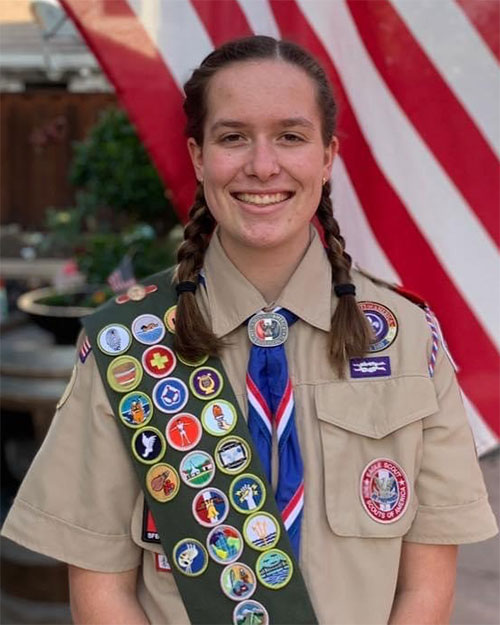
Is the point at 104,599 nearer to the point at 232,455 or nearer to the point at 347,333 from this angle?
the point at 232,455

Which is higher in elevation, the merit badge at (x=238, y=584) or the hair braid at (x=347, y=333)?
the hair braid at (x=347, y=333)

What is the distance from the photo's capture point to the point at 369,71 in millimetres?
2051

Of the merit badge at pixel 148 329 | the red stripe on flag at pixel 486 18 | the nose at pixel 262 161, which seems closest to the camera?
the nose at pixel 262 161

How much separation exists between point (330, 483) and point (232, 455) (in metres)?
0.16

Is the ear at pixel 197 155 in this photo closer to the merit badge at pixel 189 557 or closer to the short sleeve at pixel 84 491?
the short sleeve at pixel 84 491

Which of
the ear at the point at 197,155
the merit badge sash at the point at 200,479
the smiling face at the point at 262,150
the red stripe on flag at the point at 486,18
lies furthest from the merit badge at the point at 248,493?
the red stripe on flag at the point at 486,18

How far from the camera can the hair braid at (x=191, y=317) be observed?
4.70 feet

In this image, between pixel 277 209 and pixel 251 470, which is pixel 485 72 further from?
pixel 251 470

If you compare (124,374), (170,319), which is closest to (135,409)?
(124,374)

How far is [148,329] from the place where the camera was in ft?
4.83

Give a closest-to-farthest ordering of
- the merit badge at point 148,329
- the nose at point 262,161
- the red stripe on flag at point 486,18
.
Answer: the nose at point 262,161 < the merit badge at point 148,329 < the red stripe on flag at point 486,18

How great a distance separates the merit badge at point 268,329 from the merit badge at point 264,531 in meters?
0.27

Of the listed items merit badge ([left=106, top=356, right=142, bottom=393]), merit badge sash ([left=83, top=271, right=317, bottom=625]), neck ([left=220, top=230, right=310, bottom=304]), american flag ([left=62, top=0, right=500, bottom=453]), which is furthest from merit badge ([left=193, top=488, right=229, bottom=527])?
american flag ([left=62, top=0, right=500, bottom=453])

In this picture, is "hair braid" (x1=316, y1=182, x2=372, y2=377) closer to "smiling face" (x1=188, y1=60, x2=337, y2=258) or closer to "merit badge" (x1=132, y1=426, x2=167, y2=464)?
"smiling face" (x1=188, y1=60, x2=337, y2=258)
